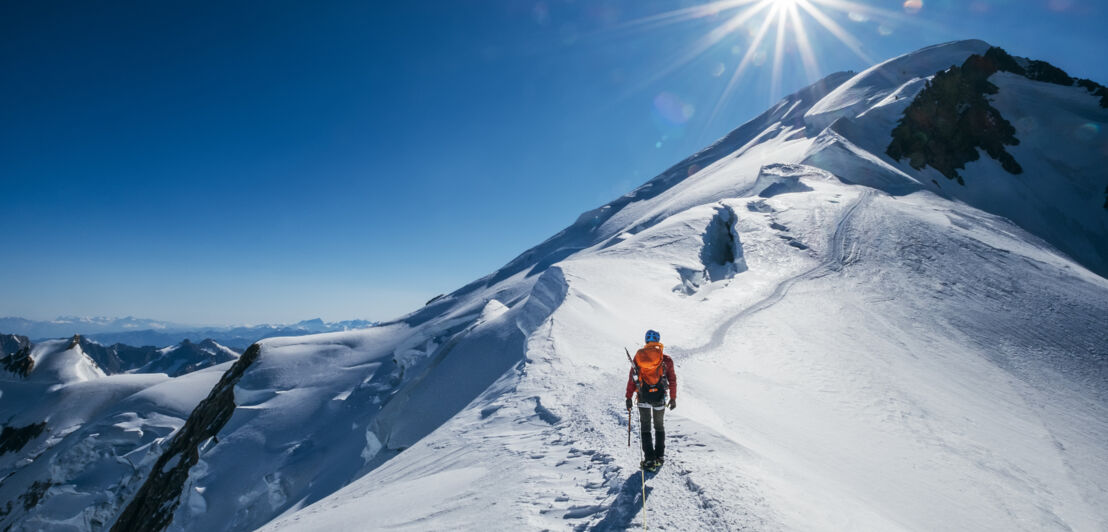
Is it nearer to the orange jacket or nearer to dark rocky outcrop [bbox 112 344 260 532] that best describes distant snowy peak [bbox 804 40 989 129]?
the orange jacket

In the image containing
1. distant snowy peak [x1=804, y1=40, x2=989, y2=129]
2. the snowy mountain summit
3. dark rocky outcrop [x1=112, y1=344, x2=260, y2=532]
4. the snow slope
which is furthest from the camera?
distant snowy peak [x1=804, y1=40, x2=989, y2=129]

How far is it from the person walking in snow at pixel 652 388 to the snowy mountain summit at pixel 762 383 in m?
0.49

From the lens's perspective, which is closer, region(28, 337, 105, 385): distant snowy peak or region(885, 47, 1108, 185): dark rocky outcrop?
region(885, 47, 1108, 185): dark rocky outcrop

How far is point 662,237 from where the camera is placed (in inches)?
1080

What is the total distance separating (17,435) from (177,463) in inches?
1688

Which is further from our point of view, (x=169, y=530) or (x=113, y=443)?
(x=113, y=443)

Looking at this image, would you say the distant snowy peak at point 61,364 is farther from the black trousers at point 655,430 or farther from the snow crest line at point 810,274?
the black trousers at point 655,430

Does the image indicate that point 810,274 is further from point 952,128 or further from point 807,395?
point 952,128

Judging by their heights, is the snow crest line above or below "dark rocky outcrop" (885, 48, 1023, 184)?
below

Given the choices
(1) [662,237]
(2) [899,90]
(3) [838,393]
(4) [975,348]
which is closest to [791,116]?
(2) [899,90]

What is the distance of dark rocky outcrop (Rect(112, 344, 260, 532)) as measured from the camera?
86.0 ft

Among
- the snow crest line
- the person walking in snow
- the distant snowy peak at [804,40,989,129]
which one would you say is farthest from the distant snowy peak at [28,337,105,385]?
the distant snowy peak at [804,40,989,129]

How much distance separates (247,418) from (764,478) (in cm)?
3582

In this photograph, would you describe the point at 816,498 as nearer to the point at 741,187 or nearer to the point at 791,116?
the point at 741,187
